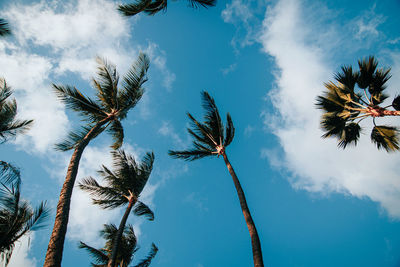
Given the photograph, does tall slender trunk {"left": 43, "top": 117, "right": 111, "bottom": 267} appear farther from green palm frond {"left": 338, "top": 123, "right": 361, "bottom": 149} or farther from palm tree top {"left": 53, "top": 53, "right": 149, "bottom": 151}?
green palm frond {"left": 338, "top": 123, "right": 361, "bottom": 149}

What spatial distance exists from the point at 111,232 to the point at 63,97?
766 centimetres

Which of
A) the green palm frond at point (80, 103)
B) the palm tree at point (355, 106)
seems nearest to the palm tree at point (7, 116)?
the green palm frond at point (80, 103)

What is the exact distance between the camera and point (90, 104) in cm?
845

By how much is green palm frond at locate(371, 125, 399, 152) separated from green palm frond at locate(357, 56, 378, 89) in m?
2.01

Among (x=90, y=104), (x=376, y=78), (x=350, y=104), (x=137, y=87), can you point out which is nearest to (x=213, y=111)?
(x=137, y=87)

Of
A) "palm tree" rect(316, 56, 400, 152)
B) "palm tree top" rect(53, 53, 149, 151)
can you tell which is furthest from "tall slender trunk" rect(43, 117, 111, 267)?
"palm tree" rect(316, 56, 400, 152)

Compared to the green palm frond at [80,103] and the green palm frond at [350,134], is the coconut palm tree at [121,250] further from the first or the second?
the green palm frond at [350,134]

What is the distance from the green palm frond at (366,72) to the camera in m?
7.95

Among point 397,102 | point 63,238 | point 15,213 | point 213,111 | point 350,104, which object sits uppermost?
point 213,111

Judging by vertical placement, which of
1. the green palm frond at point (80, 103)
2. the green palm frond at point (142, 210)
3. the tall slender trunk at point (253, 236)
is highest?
the green palm frond at point (80, 103)

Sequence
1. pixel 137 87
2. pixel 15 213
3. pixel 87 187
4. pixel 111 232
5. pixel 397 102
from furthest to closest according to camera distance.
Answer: pixel 111 232 → pixel 87 187 → pixel 137 87 → pixel 397 102 → pixel 15 213

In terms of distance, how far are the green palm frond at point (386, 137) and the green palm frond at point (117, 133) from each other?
1223 centimetres

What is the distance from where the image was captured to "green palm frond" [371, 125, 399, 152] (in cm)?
799

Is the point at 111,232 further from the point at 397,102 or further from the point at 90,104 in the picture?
the point at 397,102
